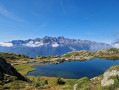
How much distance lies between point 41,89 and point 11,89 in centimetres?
1021

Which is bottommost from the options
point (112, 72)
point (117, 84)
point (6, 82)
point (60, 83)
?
point (60, 83)

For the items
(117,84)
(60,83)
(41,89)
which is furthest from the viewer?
(60,83)

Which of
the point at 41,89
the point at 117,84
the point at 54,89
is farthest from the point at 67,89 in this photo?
the point at 117,84

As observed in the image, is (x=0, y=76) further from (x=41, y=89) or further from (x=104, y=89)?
(x=104, y=89)

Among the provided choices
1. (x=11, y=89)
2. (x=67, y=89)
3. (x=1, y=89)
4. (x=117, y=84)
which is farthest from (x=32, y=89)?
(x=117, y=84)

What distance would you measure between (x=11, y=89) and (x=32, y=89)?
7.01 metres

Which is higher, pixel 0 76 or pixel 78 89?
pixel 0 76

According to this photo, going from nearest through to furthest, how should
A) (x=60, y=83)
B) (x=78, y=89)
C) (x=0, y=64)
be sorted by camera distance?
1. (x=78, y=89)
2. (x=60, y=83)
3. (x=0, y=64)

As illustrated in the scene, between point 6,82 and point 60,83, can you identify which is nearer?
point 6,82

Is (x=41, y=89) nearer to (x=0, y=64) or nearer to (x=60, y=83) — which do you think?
(x=60, y=83)

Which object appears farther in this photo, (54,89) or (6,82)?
(6,82)

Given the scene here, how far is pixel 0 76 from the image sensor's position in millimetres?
37688

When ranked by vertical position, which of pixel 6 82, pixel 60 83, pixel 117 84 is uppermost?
pixel 117 84

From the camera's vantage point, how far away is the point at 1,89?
30000 millimetres
